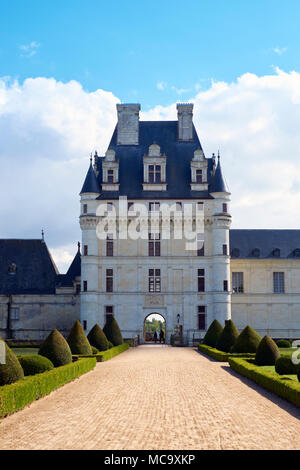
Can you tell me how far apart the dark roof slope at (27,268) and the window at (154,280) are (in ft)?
29.1

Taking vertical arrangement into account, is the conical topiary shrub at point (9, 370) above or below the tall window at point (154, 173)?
below

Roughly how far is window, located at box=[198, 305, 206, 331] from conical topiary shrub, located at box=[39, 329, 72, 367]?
85.9ft

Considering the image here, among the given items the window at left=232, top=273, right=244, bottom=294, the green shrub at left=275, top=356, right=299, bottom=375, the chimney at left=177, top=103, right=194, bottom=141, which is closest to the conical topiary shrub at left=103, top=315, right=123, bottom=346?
the window at left=232, top=273, right=244, bottom=294

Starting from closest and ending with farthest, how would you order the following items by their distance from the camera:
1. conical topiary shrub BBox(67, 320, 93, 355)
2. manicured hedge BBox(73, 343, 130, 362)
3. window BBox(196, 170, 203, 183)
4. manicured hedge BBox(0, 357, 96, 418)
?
1. manicured hedge BBox(0, 357, 96, 418)
2. conical topiary shrub BBox(67, 320, 93, 355)
3. manicured hedge BBox(73, 343, 130, 362)
4. window BBox(196, 170, 203, 183)

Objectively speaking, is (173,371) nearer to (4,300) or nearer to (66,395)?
(66,395)

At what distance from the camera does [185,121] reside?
53.8 m

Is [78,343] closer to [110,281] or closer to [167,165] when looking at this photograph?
[110,281]

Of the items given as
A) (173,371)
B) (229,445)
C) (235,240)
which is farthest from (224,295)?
(229,445)

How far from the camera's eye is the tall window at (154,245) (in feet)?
161

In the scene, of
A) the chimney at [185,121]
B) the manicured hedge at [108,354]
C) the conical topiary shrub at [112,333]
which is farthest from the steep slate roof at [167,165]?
the manicured hedge at [108,354]

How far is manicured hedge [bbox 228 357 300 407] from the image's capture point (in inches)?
613

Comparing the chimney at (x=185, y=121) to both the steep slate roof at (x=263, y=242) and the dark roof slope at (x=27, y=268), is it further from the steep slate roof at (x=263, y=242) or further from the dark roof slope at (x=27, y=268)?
the dark roof slope at (x=27, y=268)

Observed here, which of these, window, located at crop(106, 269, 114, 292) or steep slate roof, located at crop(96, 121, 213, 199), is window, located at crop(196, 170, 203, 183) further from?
window, located at crop(106, 269, 114, 292)

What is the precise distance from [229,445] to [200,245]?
128ft
